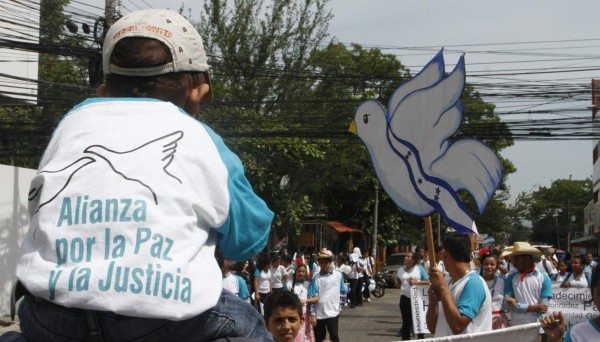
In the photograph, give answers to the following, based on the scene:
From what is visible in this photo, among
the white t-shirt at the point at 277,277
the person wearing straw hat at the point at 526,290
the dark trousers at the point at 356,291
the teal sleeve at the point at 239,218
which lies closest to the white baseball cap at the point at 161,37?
the teal sleeve at the point at 239,218

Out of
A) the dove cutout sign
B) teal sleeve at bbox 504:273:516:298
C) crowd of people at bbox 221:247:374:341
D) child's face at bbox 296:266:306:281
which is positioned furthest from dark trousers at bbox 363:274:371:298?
the dove cutout sign

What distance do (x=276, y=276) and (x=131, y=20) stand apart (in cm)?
1790

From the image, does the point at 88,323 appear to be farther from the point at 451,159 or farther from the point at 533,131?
the point at 533,131

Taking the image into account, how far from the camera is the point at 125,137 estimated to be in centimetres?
163

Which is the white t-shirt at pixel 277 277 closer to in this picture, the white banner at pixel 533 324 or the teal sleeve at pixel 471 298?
the white banner at pixel 533 324

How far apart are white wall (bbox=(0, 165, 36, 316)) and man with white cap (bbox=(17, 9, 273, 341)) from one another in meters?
14.7

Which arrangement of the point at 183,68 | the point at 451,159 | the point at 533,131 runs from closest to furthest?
the point at 183,68 → the point at 451,159 → the point at 533,131

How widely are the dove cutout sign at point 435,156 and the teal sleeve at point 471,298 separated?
721 millimetres

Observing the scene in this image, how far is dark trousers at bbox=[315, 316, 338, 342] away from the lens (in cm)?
1279

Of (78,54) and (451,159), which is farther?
(78,54)

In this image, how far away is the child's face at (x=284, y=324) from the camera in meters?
5.84

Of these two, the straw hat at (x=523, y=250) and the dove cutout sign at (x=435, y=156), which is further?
the straw hat at (x=523, y=250)

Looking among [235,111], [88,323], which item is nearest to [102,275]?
[88,323]

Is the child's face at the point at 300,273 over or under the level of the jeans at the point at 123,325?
under
